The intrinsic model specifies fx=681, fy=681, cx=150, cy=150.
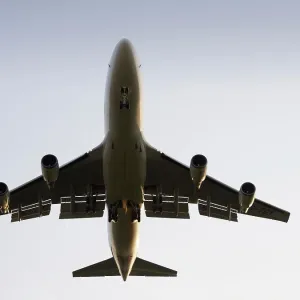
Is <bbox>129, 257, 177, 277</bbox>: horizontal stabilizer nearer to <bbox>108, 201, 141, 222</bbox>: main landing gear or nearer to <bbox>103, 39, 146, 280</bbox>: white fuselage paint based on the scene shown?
<bbox>103, 39, 146, 280</bbox>: white fuselage paint

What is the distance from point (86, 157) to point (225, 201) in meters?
7.15

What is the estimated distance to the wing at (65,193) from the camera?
2961cm

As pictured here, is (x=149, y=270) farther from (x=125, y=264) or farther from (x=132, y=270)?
(x=125, y=264)

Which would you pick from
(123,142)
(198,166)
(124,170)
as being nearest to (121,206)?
(124,170)

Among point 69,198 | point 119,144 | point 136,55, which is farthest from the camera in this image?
point 69,198

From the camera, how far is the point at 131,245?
28312 mm

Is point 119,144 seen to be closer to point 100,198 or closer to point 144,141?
point 144,141

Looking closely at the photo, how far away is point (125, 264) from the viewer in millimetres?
29484

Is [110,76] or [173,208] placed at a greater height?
[110,76]

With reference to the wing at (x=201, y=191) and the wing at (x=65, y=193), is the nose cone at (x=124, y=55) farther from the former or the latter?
the wing at (x=65, y=193)

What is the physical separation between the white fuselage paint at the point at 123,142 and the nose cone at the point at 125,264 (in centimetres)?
140

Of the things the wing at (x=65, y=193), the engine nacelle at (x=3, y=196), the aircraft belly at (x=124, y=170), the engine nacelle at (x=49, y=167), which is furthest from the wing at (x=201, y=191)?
the engine nacelle at (x=3, y=196)

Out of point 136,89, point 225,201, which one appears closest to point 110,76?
point 136,89

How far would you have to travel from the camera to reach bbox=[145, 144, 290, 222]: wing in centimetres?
2952
